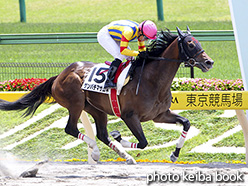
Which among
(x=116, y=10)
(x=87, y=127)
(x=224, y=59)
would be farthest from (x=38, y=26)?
(x=87, y=127)

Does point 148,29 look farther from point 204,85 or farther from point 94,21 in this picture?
point 94,21

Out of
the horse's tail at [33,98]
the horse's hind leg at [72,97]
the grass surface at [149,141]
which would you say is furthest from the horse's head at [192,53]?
the grass surface at [149,141]

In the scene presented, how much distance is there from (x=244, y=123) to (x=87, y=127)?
235 cm

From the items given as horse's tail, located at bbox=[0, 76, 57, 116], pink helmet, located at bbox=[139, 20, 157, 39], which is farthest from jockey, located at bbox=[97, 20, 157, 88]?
horse's tail, located at bbox=[0, 76, 57, 116]

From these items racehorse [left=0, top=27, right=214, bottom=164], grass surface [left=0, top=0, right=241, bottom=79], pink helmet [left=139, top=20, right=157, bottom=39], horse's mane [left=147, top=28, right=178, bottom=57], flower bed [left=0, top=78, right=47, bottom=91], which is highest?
pink helmet [left=139, top=20, right=157, bottom=39]

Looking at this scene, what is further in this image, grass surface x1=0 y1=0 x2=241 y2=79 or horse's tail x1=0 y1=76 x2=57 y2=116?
grass surface x1=0 y1=0 x2=241 y2=79

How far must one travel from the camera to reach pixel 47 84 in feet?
22.8

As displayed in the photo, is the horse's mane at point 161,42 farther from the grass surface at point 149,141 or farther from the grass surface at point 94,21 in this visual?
the grass surface at point 94,21

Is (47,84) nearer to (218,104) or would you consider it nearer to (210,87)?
(218,104)

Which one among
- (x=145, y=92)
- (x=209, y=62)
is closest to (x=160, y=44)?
(x=145, y=92)

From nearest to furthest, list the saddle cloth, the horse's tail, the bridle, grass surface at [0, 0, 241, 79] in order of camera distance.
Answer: the bridle → the saddle cloth → the horse's tail → grass surface at [0, 0, 241, 79]

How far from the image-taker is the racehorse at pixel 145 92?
6.00 metres

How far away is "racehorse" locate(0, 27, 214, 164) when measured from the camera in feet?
19.7

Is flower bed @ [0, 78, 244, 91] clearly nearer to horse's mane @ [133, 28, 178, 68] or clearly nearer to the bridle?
horse's mane @ [133, 28, 178, 68]
